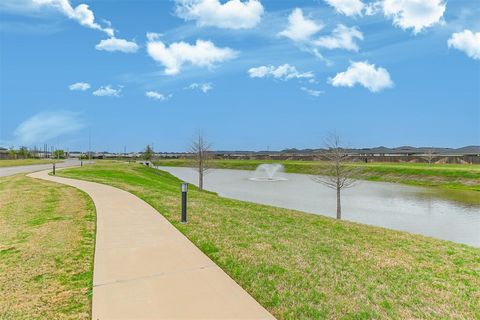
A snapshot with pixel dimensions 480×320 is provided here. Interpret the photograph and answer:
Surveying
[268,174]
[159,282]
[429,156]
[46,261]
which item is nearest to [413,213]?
[159,282]

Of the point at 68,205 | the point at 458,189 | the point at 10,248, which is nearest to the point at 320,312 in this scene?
the point at 10,248

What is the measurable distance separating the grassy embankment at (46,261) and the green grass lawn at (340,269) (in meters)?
2.23

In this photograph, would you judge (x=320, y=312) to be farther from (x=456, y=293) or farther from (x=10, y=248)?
(x=10, y=248)

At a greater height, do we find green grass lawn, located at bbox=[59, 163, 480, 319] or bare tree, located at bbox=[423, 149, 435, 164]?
bare tree, located at bbox=[423, 149, 435, 164]

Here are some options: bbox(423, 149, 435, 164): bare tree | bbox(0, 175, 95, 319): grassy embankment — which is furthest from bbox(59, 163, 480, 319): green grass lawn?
bbox(423, 149, 435, 164): bare tree

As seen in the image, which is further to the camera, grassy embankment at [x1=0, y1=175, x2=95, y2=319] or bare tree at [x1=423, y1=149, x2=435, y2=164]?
bare tree at [x1=423, y1=149, x2=435, y2=164]

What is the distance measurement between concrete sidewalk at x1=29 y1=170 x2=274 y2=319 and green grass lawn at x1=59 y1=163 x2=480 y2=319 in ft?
1.02

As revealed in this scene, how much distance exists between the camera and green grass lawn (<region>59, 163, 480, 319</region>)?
4137 mm

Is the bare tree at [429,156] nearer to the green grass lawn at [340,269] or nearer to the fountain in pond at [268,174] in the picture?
the fountain in pond at [268,174]

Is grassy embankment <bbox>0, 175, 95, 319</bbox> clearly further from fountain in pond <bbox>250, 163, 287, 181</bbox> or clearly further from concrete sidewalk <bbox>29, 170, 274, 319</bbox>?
fountain in pond <bbox>250, 163, 287, 181</bbox>

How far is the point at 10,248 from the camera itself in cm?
629

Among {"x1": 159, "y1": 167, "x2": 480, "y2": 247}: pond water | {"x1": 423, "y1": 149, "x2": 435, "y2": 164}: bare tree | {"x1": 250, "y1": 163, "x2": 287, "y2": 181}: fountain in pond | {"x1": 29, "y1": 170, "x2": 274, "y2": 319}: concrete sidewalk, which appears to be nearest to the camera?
{"x1": 29, "y1": 170, "x2": 274, "y2": 319}: concrete sidewalk

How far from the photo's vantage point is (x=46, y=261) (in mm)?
5488

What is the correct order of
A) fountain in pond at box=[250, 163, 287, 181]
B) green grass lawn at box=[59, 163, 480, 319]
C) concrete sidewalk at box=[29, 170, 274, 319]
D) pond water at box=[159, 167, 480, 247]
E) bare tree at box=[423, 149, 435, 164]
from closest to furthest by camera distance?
concrete sidewalk at box=[29, 170, 274, 319] < green grass lawn at box=[59, 163, 480, 319] < pond water at box=[159, 167, 480, 247] < fountain in pond at box=[250, 163, 287, 181] < bare tree at box=[423, 149, 435, 164]
